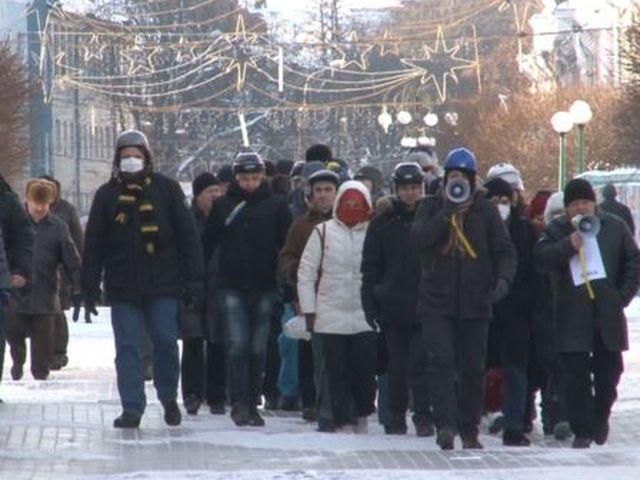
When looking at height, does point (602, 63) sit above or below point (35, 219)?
above

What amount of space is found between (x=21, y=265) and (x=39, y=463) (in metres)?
2.70

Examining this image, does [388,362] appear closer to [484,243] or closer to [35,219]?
[484,243]

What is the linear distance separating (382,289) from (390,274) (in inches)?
4.1

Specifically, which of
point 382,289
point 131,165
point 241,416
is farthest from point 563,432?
point 131,165

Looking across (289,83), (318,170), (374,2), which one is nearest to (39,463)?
(318,170)

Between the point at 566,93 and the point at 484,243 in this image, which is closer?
the point at 484,243

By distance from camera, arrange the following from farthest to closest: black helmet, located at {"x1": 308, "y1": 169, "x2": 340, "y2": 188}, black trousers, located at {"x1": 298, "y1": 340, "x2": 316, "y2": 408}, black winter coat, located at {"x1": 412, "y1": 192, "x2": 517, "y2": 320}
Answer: black trousers, located at {"x1": 298, "y1": 340, "x2": 316, "y2": 408} → black helmet, located at {"x1": 308, "y1": 169, "x2": 340, "y2": 188} → black winter coat, located at {"x1": 412, "y1": 192, "x2": 517, "y2": 320}

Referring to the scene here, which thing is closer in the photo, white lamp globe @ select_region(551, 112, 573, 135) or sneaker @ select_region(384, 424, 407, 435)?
sneaker @ select_region(384, 424, 407, 435)

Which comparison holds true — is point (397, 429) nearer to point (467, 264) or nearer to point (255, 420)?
point (255, 420)

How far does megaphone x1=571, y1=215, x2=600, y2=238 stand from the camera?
50.2ft

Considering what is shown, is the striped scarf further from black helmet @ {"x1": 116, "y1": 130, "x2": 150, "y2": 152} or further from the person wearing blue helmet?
the person wearing blue helmet

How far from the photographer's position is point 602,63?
93.0m

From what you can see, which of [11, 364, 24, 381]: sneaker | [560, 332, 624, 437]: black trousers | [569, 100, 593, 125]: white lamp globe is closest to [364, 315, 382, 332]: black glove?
[560, 332, 624, 437]: black trousers

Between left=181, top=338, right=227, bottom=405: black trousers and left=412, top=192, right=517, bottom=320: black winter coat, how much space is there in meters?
3.32
